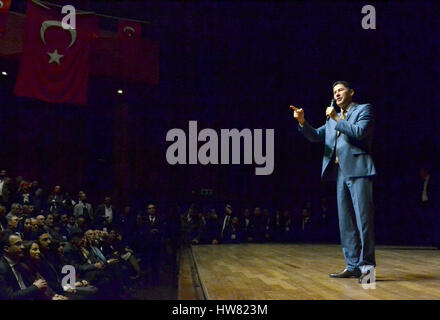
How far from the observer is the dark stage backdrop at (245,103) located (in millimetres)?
7137

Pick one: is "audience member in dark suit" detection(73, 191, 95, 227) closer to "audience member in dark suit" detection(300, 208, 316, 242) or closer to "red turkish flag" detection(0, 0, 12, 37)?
"red turkish flag" detection(0, 0, 12, 37)

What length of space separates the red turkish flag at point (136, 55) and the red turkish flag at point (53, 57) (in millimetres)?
792

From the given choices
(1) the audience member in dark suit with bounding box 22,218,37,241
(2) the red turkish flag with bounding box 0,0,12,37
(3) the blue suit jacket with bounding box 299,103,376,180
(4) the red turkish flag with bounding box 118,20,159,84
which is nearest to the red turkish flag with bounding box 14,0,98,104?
(2) the red turkish flag with bounding box 0,0,12,37

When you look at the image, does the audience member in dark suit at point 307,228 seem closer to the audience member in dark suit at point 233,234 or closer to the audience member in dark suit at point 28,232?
the audience member in dark suit at point 233,234

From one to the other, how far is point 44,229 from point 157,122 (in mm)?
5946

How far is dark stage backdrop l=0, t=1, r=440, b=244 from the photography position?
714cm

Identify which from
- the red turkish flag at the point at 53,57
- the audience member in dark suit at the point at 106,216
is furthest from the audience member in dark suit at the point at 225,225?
the red turkish flag at the point at 53,57

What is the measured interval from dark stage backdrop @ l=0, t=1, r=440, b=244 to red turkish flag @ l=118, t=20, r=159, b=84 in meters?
0.45

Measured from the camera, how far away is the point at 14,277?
333 cm

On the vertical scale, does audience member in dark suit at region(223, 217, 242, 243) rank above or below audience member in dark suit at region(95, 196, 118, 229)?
below
